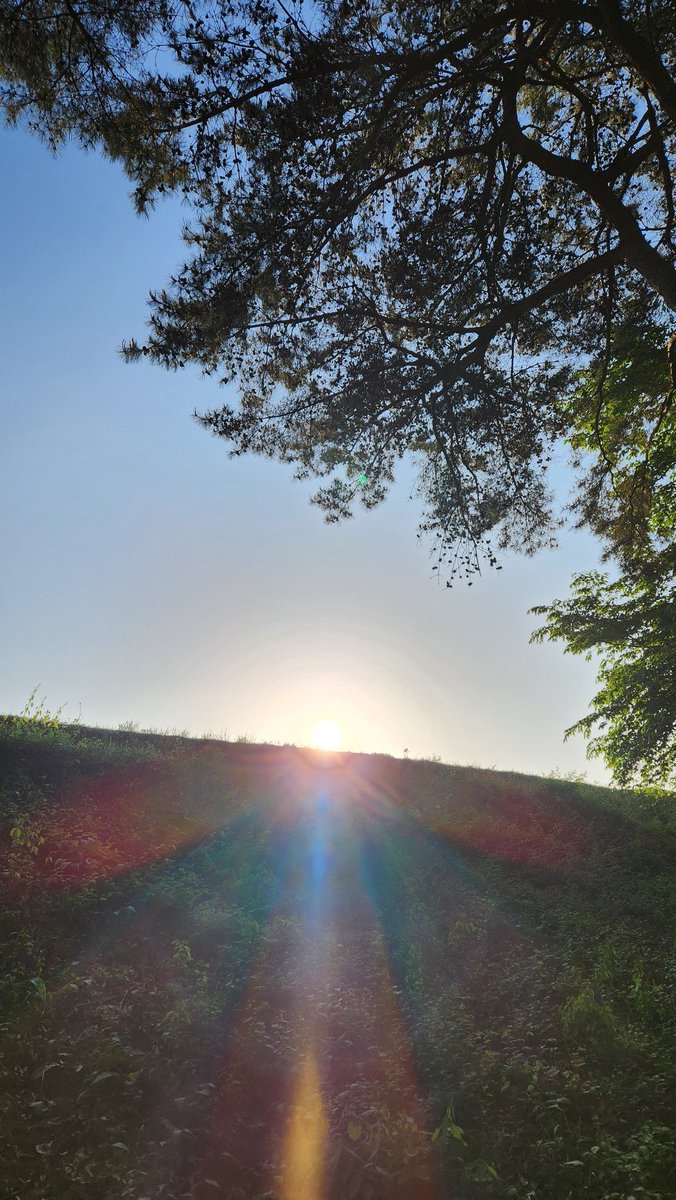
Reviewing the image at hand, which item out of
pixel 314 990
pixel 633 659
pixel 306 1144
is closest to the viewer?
pixel 306 1144

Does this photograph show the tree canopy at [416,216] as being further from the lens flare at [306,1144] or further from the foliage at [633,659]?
the lens flare at [306,1144]

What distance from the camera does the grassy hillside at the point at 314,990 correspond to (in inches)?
179

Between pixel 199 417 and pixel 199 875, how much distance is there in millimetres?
7128

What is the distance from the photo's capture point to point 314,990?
289 inches

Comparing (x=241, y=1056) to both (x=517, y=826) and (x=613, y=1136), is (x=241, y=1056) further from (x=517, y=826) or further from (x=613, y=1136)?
(x=517, y=826)

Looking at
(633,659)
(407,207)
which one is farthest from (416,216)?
(633,659)

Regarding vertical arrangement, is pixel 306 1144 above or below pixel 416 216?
below

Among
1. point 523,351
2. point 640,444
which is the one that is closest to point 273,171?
point 523,351

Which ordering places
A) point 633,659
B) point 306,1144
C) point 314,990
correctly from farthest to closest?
point 633,659 < point 314,990 < point 306,1144

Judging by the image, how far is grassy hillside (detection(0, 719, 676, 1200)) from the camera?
14.9 feet

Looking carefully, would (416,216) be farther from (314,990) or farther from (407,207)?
(314,990)

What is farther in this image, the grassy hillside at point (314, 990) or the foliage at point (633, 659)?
the foliage at point (633, 659)

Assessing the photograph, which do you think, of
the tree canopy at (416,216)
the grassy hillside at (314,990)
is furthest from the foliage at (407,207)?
the grassy hillside at (314,990)

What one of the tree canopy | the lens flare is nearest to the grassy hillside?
the lens flare
